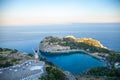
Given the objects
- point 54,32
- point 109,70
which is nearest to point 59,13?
point 54,32

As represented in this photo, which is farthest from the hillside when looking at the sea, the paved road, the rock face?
the rock face

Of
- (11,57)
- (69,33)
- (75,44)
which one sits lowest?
(11,57)

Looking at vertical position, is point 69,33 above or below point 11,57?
above

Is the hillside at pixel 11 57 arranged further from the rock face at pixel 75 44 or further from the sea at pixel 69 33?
the rock face at pixel 75 44

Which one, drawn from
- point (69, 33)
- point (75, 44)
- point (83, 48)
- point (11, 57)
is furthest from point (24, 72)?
point (75, 44)

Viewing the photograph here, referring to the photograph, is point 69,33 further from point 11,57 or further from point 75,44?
point 11,57

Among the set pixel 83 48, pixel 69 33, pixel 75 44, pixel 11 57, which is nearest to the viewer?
pixel 11 57

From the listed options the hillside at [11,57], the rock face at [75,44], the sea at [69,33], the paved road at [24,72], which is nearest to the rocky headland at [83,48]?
the rock face at [75,44]

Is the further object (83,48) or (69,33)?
(83,48)

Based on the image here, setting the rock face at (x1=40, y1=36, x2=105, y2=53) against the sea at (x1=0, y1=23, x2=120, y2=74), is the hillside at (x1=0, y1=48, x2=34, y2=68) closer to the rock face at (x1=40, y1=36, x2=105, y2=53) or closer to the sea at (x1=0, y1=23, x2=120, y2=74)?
the sea at (x1=0, y1=23, x2=120, y2=74)
